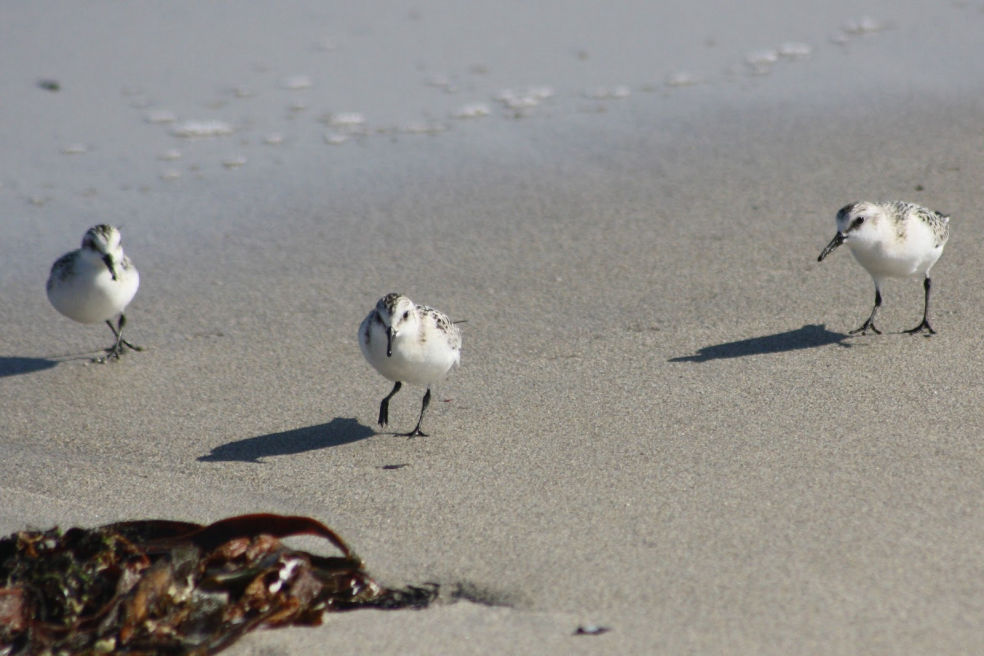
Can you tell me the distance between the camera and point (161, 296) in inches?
274

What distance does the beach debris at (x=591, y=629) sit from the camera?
3.38 metres

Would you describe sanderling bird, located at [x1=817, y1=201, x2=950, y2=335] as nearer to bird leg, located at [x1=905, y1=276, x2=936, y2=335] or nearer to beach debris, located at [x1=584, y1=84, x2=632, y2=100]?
bird leg, located at [x1=905, y1=276, x2=936, y2=335]

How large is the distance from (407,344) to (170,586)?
1.91 metres

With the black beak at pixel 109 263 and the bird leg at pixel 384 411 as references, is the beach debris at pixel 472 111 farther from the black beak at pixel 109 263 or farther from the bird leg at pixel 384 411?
the bird leg at pixel 384 411

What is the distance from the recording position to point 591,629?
3406mm

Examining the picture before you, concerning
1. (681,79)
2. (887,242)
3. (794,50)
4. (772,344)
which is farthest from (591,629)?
(794,50)

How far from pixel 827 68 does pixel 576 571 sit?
280 inches

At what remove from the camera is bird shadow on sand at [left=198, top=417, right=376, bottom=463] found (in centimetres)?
510

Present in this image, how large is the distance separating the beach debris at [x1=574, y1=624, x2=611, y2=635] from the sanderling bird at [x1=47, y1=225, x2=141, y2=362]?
3778mm

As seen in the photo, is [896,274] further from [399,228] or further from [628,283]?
[399,228]

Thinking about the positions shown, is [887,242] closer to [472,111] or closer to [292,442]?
[292,442]

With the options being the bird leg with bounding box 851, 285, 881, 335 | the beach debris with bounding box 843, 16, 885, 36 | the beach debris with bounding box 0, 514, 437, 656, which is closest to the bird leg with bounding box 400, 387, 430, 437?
the beach debris with bounding box 0, 514, 437, 656

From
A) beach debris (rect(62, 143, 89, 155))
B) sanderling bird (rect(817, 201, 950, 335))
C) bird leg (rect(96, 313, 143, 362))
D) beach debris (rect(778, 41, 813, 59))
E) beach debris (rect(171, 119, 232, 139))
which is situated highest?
beach debris (rect(778, 41, 813, 59))

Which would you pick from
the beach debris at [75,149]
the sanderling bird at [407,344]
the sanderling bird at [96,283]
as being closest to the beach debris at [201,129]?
the beach debris at [75,149]
